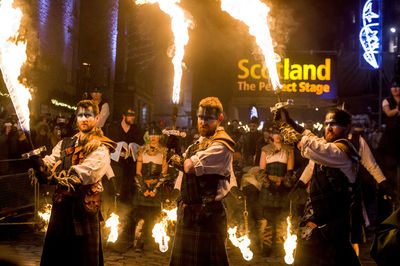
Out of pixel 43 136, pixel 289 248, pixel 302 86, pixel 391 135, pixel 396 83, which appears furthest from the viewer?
pixel 302 86

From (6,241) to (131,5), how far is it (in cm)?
2296

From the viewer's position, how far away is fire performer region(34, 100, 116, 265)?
396cm

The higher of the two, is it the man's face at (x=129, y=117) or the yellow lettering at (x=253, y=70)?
the yellow lettering at (x=253, y=70)

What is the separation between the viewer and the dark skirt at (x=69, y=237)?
396 centimetres

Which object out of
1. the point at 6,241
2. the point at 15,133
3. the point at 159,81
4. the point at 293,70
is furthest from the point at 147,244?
the point at 159,81

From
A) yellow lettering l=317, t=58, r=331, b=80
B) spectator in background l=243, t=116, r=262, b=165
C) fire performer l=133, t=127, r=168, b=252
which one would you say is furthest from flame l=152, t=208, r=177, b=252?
yellow lettering l=317, t=58, r=331, b=80

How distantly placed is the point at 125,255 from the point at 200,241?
282cm

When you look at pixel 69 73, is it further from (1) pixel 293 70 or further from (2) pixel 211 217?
(2) pixel 211 217

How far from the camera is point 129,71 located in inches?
1102

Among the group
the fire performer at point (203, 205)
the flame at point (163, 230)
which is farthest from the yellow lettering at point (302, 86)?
the fire performer at point (203, 205)

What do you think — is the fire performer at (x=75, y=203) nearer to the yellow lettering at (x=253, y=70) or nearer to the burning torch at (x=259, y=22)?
the burning torch at (x=259, y=22)

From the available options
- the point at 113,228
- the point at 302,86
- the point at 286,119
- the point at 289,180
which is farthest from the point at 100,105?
the point at 302,86

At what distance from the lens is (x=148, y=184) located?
696cm

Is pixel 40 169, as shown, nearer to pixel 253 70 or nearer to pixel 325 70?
pixel 253 70
